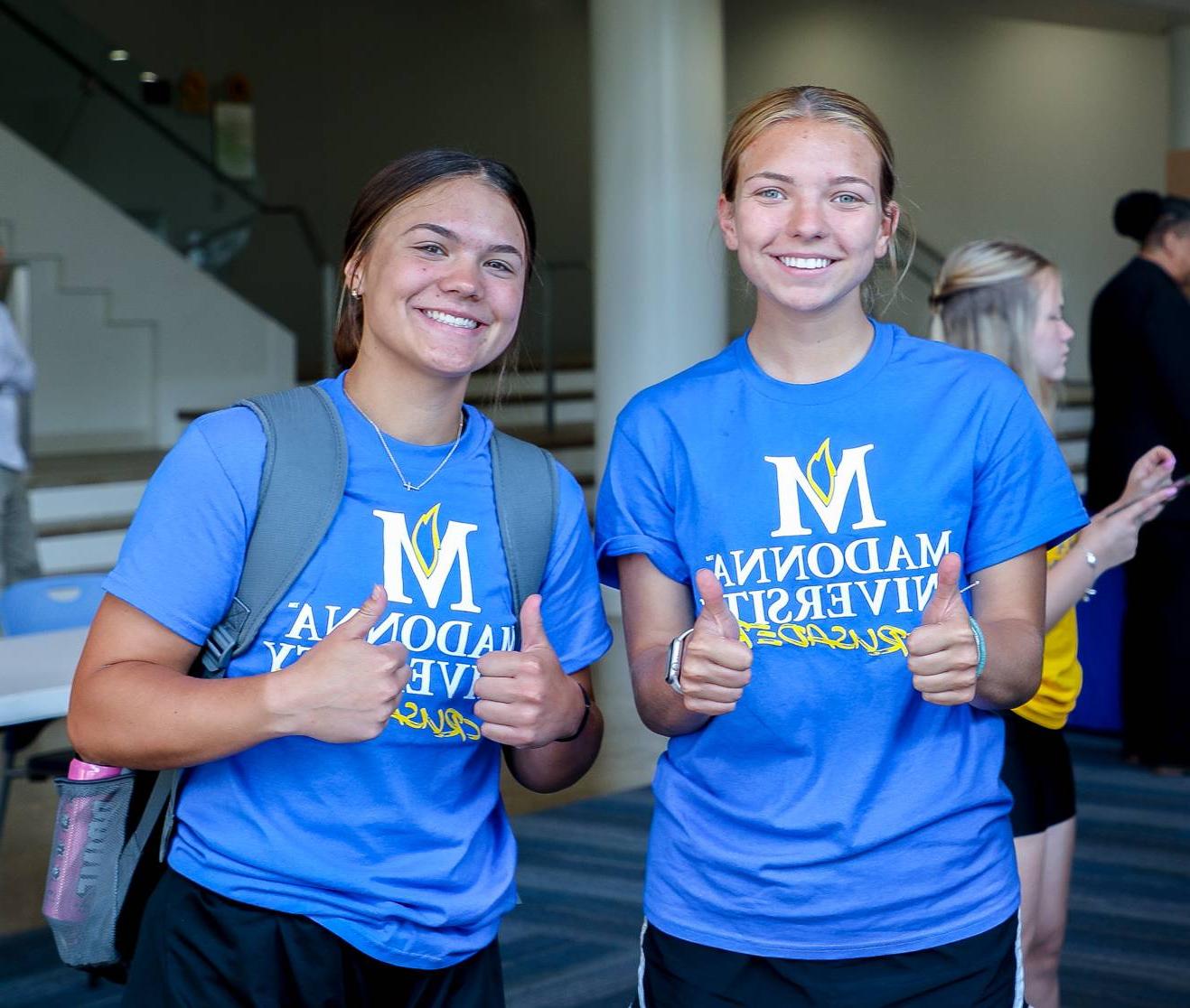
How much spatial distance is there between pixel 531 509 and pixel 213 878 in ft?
1.46

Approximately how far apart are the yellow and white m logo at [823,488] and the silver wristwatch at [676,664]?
5.3 inches

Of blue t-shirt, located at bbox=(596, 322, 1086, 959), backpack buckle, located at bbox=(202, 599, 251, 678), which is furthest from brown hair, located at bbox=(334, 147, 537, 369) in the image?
backpack buckle, located at bbox=(202, 599, 251, 678)

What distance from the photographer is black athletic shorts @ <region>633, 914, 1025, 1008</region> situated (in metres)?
1.50

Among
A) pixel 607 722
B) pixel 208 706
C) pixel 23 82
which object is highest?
pixel 23 82

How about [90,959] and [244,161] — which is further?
[244,161]

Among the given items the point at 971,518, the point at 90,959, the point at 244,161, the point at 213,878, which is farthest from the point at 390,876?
the point at 244,161

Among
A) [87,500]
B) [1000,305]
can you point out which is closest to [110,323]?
[87,500]

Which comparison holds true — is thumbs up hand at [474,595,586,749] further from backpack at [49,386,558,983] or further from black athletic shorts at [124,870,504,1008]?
black athletic shorts at [124,870,504,1008]

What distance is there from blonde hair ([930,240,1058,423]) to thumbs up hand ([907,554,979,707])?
0.95 m

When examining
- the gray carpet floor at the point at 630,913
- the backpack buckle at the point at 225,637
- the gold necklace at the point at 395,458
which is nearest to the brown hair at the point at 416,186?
the gold necklace at the point at 395,458

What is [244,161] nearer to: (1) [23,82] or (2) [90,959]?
(1) [23,82]

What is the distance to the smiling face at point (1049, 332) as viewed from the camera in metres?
2.30

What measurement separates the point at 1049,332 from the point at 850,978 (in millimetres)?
1125

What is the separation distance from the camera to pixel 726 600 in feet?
4.98
